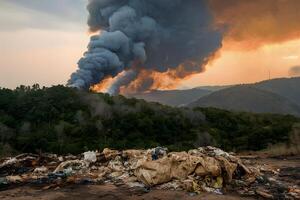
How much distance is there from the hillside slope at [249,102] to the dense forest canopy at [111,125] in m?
108

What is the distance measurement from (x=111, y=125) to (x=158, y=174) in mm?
31157

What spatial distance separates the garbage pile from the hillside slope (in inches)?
5764

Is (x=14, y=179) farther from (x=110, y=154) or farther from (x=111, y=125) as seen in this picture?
(x=111, y=125)

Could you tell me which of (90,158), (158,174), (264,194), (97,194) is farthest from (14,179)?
(264,194)

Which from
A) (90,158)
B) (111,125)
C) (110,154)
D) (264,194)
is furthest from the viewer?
(111,125)

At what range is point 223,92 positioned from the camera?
18925 centimetres

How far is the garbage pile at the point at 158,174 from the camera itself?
54.6 feet

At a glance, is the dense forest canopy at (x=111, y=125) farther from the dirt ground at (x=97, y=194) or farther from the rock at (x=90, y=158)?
the dirt ground at (x=97, y=194)

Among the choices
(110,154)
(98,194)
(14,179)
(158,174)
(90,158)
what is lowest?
(98,194)

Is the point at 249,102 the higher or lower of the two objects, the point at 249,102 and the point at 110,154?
the higher

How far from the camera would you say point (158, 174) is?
16844mm

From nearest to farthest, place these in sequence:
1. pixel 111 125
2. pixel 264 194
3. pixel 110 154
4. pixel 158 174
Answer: pixel 264 194 < pixel 158 174 < pixel 110 154 < pixel 111 125

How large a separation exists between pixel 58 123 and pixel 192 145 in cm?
1521

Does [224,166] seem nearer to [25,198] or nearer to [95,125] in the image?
[25,198]
